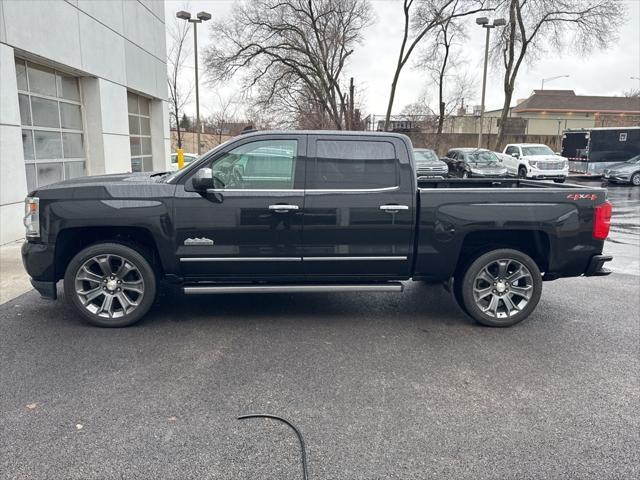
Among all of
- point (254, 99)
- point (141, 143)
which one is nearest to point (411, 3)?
point (254, 99)

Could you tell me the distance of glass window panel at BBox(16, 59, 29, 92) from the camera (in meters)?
9.56

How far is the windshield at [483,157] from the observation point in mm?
24281

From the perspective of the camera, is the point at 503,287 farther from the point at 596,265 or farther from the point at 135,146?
the point at 135,146

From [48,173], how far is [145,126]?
7112 mm

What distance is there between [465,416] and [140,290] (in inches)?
125

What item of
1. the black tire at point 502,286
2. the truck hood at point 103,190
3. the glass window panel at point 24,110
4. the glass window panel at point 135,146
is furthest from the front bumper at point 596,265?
the glass window panel at point 135,146

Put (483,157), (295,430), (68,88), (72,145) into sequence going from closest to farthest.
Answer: (295,430)
(68,88)
(72,145)
(483,157)

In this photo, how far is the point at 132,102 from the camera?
15.9 meters

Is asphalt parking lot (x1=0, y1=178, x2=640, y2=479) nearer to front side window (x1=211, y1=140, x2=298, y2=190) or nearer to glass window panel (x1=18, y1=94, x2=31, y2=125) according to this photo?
front side window (x1=211, y1=140, x2=298, y2=190)

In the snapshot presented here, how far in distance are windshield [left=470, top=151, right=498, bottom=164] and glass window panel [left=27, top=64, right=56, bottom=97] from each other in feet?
62.0

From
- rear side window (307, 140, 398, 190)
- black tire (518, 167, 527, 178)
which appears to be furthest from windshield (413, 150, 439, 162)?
rear side window (307, 140, 398, 190)

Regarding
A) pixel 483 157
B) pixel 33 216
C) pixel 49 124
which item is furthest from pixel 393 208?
pixel 483 157

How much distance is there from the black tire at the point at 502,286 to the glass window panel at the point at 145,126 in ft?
47.8

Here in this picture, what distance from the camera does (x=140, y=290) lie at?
16.0 ft
